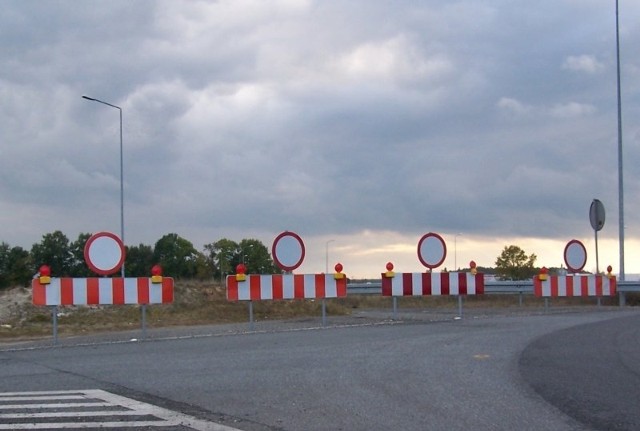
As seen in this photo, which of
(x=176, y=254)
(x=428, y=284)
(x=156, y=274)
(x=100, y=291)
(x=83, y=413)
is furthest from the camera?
(x=176, y=254)

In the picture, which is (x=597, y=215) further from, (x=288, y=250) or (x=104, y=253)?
(x=104, y=253)

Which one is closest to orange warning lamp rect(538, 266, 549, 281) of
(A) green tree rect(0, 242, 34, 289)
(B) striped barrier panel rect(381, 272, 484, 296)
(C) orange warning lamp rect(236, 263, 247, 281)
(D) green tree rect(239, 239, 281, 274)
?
(B) striped barrier panel rect(381, 272, 484, 296)

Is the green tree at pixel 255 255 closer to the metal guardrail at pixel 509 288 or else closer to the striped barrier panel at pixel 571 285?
the metal guardrail at pixel 509 288

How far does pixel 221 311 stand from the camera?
26516 mm

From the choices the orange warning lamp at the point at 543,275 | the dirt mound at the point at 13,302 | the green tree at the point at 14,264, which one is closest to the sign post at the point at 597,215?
the orange warning lamp at the point at 543,275

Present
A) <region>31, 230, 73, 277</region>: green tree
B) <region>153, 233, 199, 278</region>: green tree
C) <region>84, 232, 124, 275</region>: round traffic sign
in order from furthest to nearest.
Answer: <region>153, 233, 199, 278</region>: green tree
<region>31, 230, 73, 277</region>: green tree
<region>84, 232, 124, 275</region>: round traffic sign

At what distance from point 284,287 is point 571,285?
9.64 metres

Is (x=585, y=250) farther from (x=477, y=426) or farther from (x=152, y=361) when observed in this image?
(x=477, y=426)

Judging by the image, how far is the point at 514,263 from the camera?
61.2 m

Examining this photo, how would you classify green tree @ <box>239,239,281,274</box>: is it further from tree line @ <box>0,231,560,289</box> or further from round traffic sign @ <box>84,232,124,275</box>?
round traffic sign @ <box>84,232,124,275</box>

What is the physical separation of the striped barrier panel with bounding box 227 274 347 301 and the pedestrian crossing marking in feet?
29.4

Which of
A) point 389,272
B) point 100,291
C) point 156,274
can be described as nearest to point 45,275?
point 100,291

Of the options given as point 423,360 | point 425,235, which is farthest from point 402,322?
point 423,360

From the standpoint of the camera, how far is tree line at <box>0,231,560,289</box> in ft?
201
